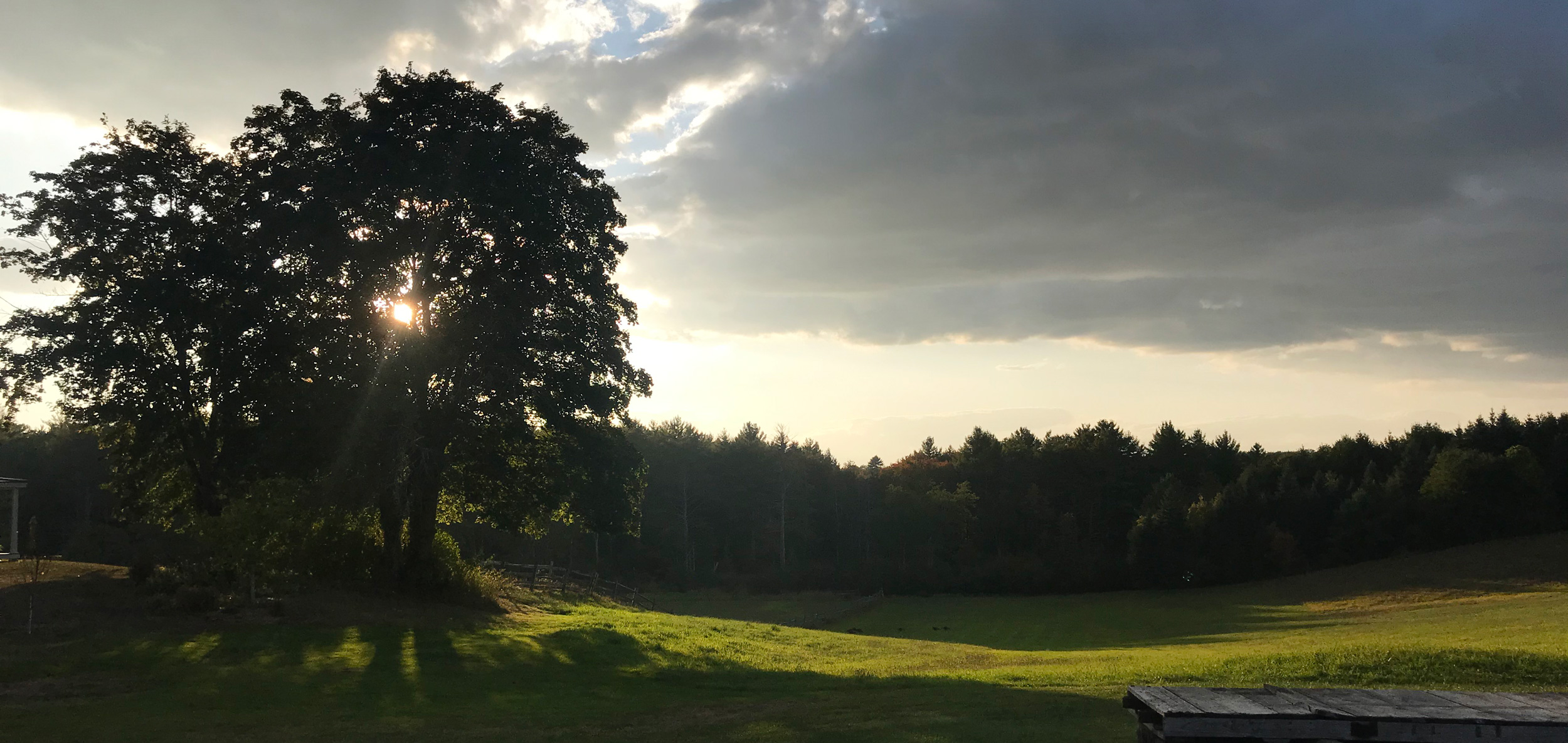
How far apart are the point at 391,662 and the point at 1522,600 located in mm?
38418

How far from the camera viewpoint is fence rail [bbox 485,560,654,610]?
44219mm

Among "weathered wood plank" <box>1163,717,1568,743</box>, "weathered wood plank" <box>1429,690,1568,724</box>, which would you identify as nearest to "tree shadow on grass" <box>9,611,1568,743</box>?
"weathered wood plank" <box>1429,690,1568,724</box>

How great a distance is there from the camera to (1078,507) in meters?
86.9

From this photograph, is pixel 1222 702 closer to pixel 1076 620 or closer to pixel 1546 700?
pixel 1546 700

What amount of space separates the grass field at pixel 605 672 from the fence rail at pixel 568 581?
30.6 ft

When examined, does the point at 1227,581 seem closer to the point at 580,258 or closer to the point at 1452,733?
the point at 580,258

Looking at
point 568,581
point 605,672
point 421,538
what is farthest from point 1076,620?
point 605,672

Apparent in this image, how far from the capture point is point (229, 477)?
98.3ft

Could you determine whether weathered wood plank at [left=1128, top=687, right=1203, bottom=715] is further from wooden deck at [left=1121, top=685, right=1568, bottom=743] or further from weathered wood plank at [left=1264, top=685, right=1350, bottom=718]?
weathered wood plank at [left=1264, top=685, right=1350, bottom=718]

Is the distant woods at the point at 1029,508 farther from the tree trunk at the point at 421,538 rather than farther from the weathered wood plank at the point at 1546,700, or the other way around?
the weathered wood plank at the point at 1546,700

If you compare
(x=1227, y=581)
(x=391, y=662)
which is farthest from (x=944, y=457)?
(x=391, y=662)

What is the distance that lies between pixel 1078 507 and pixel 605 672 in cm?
7247

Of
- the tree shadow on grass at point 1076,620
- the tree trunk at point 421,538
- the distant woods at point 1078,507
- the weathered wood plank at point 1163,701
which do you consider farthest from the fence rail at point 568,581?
the weathered wood plank at point 1163,701

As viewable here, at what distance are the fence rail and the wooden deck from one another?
124 ft
